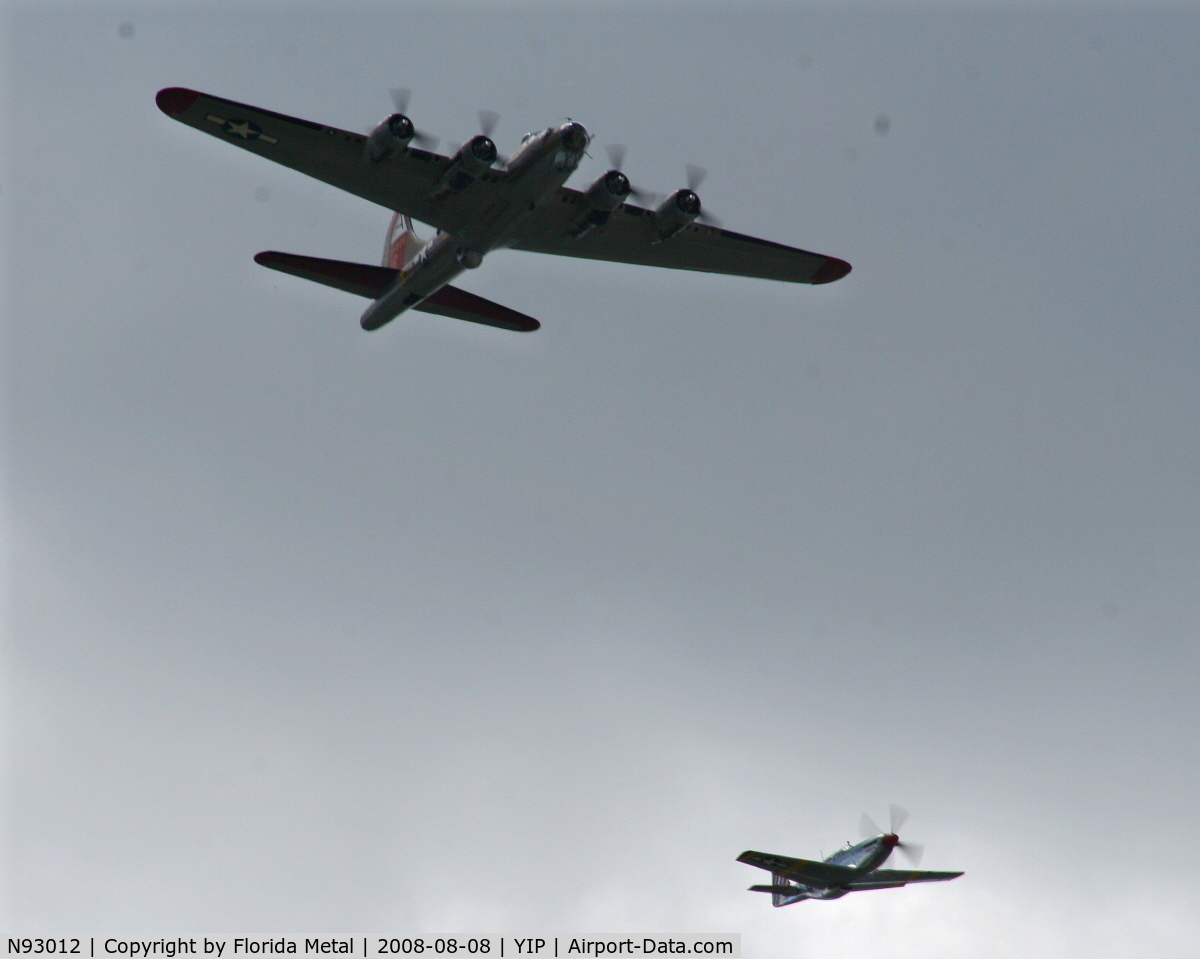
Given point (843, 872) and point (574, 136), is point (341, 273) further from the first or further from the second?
point (843, 872)

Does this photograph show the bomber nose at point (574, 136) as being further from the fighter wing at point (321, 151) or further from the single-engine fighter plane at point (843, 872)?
the single-engine fighter plane at point (843, 872)

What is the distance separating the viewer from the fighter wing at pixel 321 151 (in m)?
32.8

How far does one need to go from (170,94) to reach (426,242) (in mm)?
10518

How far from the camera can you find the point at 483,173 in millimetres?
33750

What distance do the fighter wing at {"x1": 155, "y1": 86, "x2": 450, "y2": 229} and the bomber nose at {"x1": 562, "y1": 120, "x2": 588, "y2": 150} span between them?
499cm

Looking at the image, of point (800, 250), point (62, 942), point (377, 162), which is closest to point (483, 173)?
point (377, 162)

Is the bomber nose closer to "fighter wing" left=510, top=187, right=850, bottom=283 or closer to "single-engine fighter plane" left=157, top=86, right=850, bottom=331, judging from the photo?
"single-engine fighter plane" left=157, top=86, right=850, bottom=331

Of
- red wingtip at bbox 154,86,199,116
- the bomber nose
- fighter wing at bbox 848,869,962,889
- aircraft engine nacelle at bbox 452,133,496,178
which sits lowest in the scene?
fighter wing at bbox 848,869,962,889

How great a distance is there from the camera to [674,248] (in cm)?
4138

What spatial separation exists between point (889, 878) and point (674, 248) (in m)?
30.5

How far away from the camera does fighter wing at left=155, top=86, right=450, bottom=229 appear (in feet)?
108

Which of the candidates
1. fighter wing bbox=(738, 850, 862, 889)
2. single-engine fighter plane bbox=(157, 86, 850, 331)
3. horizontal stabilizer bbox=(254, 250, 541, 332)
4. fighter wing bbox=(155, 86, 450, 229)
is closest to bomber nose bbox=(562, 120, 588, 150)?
single-engine fighter plane bbox=(157, 86, 850, 331)

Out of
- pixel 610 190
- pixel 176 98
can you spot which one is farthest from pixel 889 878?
pixel 176 98

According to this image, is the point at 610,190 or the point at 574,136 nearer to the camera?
the point at 574,136
